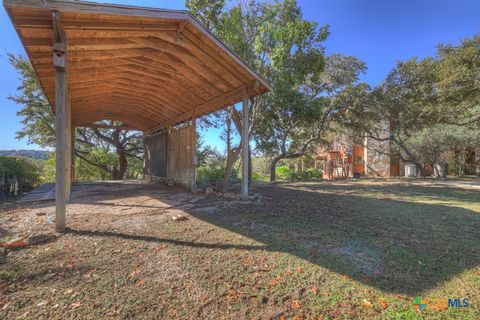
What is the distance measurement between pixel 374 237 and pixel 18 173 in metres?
10.1

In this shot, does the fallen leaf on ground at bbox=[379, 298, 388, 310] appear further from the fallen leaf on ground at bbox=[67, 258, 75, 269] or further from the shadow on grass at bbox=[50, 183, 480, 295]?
the fallen leaf on ground at bbox=[67, 258, 75, 269]

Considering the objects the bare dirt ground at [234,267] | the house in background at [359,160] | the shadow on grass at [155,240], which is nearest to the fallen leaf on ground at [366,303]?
A: the bare dirt ground at [234,267]

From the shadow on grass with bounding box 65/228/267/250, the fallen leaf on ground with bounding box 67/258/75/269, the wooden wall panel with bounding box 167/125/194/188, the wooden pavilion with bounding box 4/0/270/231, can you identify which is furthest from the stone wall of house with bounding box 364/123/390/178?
the fallen leaf on ground with bounding box 67/258/75/269

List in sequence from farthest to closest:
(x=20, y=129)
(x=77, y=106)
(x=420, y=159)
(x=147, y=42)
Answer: (x=420, y=159) → (x=20, y=129) → (x=77, y=106) → (x=147, y=42)

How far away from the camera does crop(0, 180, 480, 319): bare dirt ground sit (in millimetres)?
1774

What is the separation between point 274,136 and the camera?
12.4 m

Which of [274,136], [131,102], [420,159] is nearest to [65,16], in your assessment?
[131,102]

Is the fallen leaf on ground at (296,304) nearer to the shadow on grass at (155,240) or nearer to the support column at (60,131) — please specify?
the shadow on grass at (155,240)

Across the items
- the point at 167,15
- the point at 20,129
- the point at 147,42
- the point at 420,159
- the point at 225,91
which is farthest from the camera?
the point at 420,159

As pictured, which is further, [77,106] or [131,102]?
[131,102]

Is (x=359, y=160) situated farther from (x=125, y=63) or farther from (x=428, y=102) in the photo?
(x=125, y=63)

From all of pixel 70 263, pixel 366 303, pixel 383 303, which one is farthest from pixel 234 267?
pixel 70 263

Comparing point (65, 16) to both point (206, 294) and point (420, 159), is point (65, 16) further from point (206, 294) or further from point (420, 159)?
point (420, 159)

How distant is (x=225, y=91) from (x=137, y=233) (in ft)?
13.8
